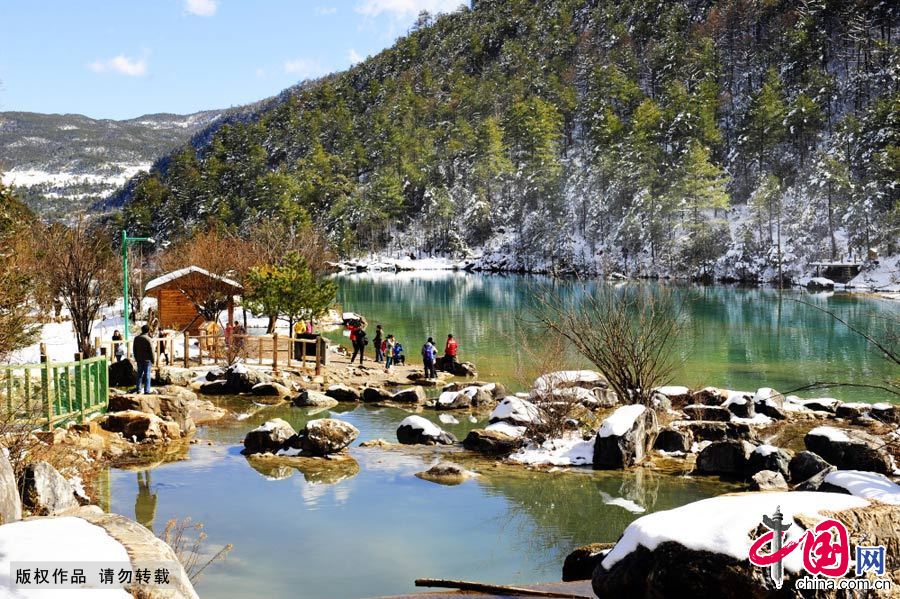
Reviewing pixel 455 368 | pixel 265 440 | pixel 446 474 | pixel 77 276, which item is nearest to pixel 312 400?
pixel 265 440

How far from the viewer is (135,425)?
16797mm

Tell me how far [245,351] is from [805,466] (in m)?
19.4

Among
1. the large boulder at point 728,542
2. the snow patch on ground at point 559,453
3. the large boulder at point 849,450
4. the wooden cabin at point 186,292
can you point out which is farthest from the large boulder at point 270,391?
the large boulder at point 728,542

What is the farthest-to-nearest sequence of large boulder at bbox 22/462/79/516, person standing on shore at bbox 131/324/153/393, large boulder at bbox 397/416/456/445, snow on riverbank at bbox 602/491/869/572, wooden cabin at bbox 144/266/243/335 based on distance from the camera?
1. wooden cabin at bbox 144/266/243/335
2. person standing on shore at bbox 131/324/153/393
3. large boulder at bbox 397/416/456/445
4. large boulder at bbox 22/462/79/516
5. snow on riverbank at bbox 602/491/869/572

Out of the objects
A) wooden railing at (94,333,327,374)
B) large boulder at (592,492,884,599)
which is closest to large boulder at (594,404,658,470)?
large boulder at (592,492,884,599)

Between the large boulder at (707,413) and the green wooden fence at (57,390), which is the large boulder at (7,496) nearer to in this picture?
the green wooden fence at (57,390)

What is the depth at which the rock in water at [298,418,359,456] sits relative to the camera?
16266 mm

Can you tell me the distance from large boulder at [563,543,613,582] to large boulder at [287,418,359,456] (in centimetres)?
744

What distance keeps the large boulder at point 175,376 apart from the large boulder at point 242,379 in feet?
4.14

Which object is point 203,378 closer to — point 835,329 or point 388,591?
point 388,591

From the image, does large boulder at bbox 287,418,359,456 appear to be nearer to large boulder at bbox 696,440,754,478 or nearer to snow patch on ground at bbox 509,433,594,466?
snow patch on ground at bbox 509,433,594,466

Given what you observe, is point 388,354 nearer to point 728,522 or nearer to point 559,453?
point 559,453

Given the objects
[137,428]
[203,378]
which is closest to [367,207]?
[203,378]

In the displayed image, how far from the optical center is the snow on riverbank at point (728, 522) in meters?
6.85
